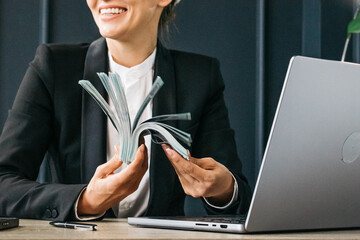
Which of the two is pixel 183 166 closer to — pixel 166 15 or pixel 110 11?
pixel 110 11

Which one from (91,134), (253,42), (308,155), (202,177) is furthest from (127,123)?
(253,42)

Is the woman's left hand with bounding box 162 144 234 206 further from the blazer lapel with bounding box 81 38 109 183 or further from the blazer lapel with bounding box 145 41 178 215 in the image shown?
the blazer lapel with bounding box 81 38 109 183

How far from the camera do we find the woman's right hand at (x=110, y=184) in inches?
41.7

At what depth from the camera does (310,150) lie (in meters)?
0.87

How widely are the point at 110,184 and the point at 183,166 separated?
156 millimetres

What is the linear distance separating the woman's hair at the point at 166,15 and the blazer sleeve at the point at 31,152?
0.43m

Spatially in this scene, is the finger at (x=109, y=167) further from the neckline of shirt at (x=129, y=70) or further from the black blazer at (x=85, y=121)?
the neckline of shirt at (x=129, y=70)

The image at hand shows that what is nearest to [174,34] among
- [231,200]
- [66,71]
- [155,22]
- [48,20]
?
[48,20]

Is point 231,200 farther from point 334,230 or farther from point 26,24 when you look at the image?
point 26,24

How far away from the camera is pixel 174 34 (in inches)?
97.7

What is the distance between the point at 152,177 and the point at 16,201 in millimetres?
424

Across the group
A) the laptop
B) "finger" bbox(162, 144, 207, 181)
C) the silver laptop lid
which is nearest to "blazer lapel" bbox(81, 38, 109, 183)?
"finger" bbox(162, 144, 207, 181)

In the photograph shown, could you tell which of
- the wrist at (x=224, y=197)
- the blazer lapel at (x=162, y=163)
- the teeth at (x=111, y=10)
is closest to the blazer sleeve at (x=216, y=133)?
the blazer lapel at (x=162, y=163)

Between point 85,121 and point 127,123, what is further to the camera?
point 85,121
